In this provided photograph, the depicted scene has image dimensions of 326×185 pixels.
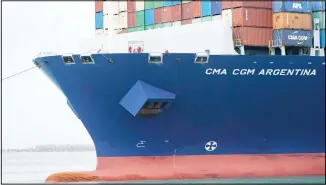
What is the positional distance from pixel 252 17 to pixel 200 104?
4500mm

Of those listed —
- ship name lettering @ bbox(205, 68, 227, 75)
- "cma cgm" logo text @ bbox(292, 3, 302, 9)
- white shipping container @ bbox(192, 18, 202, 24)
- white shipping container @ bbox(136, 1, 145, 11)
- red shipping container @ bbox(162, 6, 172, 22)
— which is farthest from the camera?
white shipping container @ bbox(136, 1, 145, 11)

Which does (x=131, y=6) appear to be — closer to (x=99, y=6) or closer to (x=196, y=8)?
(x=99, y=6)

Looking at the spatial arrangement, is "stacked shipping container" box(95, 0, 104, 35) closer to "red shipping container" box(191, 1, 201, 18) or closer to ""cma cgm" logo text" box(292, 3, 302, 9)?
"red shipping container" box(191, 1, 201, 18)

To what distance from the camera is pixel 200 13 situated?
86.5 ft

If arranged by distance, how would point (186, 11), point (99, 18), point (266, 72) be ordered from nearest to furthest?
point (266, 72), point (186, 11), point (99, 18)

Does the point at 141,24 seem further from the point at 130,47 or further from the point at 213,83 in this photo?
the point at 213,83

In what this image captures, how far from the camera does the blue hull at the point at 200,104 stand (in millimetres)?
23016

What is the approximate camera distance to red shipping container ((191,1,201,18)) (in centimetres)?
2645

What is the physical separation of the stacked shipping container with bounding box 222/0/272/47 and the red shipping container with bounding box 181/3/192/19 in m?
2.35

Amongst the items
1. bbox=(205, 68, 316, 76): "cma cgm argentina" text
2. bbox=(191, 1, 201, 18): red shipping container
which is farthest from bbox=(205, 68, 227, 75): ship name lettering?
bbox=(191, 1, 201, 18): red shipping container

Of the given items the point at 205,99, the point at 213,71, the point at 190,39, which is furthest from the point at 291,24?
the point at 205,99

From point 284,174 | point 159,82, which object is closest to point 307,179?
point 284,174

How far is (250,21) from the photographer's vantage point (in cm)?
2455

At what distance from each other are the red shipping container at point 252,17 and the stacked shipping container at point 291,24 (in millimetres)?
413
